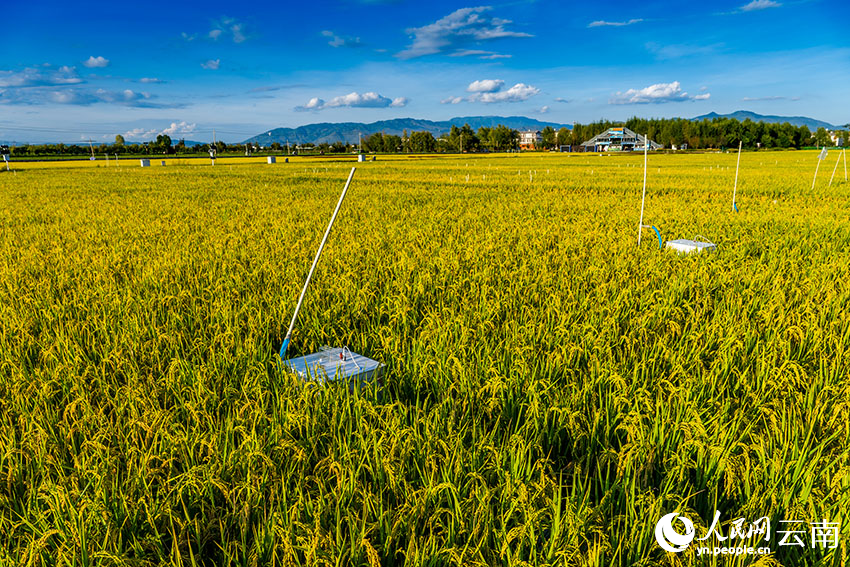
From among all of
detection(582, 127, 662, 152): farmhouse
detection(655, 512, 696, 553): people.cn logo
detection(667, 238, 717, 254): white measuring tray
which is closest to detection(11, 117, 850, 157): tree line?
detection(582, 127, 662, 152): farmhouse

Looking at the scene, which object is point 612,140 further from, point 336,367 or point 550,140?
point 336,367

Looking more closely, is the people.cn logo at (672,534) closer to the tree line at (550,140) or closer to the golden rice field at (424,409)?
the golden rice field at (424,409)

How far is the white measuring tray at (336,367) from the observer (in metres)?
2.50

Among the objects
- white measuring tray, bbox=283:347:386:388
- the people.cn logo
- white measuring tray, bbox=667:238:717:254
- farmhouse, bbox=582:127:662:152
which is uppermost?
farmhouse, bbox=582:127:662:152

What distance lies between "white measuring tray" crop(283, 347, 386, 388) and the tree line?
272ft

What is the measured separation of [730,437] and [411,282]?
3141 millimetres

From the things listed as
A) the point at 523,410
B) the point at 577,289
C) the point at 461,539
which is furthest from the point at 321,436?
the point at 577,289

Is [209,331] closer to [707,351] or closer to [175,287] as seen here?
[175,287]

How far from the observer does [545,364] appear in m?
Answer: 2.70

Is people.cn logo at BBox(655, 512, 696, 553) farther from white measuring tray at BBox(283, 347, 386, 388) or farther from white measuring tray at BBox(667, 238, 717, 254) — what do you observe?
white measuring tray at BBox(667, 238, 717, 254)

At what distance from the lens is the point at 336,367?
2.64m

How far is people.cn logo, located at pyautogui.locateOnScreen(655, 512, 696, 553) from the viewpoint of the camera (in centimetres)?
153

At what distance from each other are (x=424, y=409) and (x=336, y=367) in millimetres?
631

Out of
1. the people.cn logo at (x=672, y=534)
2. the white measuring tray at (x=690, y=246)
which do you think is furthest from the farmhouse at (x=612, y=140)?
the people.cn logo at (x=672, y=534)
